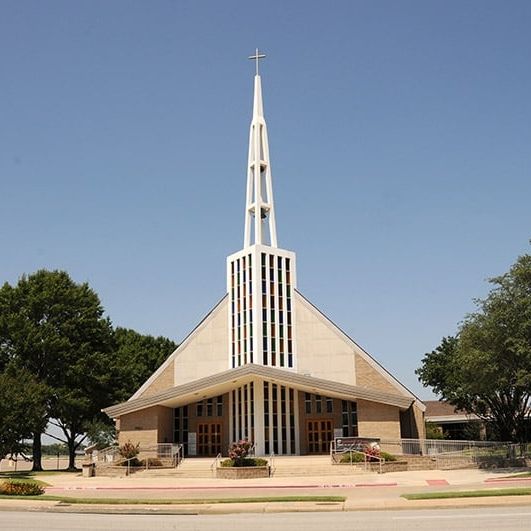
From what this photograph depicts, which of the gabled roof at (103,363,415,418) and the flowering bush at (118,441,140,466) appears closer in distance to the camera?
the flowering bush at (118,441,140,466)

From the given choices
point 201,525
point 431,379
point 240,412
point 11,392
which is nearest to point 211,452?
point 240,412

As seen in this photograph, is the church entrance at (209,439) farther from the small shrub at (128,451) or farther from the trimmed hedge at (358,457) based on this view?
the trimmed hedge at (358,457)

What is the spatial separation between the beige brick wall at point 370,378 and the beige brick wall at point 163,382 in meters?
13.4

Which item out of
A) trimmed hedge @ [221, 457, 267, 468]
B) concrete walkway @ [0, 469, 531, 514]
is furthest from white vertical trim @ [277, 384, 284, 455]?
concrete walkway @ [0, 469, 531, 514]

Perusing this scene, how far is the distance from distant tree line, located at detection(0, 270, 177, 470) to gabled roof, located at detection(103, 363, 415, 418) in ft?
23.5

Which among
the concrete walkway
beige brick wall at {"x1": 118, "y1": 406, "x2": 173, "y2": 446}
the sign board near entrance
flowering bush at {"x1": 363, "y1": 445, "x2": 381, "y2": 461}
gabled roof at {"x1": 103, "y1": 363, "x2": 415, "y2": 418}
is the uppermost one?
gabled roof at {"x1": 103, "y1": 363, "x2": 415, "y2": 418}

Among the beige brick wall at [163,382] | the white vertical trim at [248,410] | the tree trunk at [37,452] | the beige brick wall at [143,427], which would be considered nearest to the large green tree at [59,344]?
the tree trunk at [37,452]

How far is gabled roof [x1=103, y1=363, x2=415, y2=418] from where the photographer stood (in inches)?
1663

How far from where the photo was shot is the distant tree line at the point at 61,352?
50062mm

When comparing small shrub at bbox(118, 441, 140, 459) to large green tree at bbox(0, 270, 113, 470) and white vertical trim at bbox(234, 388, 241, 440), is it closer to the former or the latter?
white vertical trim at bbox(234, 388, 241, 440)

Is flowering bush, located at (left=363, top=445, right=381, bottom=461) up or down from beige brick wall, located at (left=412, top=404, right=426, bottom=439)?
down

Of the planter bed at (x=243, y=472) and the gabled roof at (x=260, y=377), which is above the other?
the gabled roof at (x=260, y=377)

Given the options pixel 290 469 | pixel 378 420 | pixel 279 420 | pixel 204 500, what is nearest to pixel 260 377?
pixel 279 420

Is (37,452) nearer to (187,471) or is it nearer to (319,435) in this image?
(187,471)
